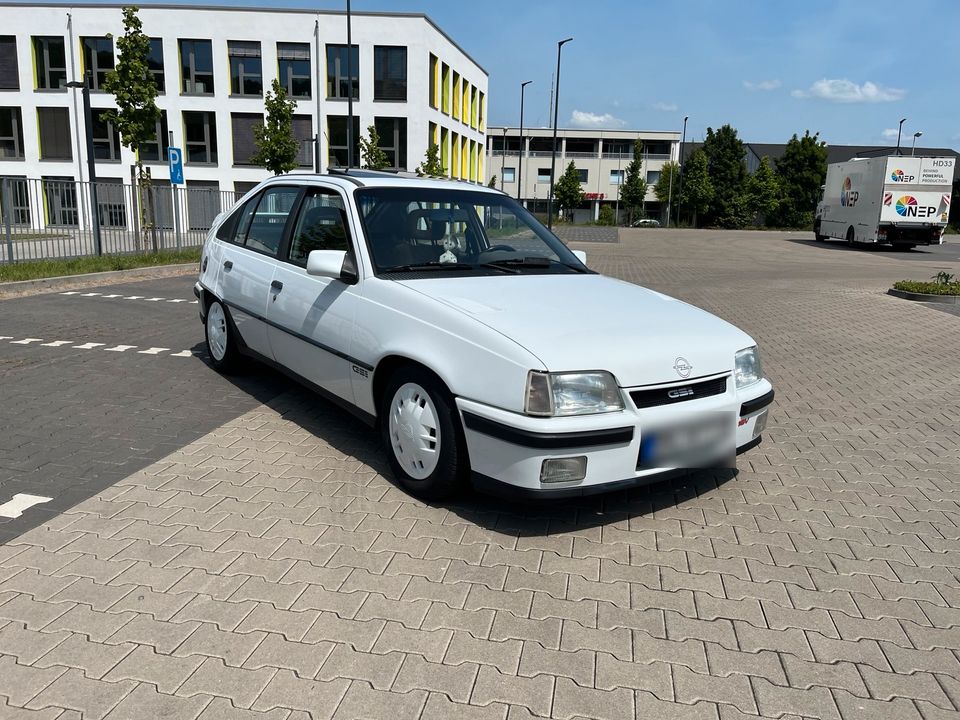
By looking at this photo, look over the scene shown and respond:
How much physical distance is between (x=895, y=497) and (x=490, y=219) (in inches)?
122

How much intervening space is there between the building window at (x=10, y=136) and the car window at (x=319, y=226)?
133 feet

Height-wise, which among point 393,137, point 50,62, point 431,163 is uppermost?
point 50,62

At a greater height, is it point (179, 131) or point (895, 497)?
point (179, 131)

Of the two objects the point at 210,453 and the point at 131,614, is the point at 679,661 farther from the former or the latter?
the point at 210,453

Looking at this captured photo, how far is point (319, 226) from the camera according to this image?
5113 mm

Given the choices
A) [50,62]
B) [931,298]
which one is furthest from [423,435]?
[50,62]

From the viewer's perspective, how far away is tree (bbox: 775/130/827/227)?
211ft

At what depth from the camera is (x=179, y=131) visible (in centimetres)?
3841

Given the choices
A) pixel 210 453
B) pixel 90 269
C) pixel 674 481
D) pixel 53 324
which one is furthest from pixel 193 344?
pixel 90 269

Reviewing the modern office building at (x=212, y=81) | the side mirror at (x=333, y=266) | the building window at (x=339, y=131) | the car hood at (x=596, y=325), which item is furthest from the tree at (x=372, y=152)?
the car hood at (x=596, y=325)

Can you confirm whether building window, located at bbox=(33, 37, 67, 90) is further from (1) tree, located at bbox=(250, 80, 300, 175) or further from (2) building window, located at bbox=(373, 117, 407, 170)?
(2) building window, located at bbox=(373, 117, 407, 170)

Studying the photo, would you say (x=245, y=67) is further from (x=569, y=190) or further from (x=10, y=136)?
(x=569, y=190)

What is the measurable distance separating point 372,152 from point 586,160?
2098 inches

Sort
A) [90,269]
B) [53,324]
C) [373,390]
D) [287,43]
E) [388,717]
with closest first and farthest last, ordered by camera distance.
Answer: [388,717] < [373,390] < [53,324] < [90,269] < [287,43]
